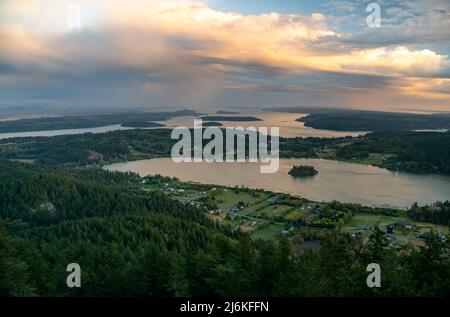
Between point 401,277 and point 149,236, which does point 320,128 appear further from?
point 401,277

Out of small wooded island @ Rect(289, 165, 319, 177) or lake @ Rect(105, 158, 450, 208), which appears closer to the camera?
lake @ Rect(105, 158, 450, 208)

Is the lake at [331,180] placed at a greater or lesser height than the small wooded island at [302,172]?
lesser

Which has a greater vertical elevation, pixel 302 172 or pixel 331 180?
pixel 302 172

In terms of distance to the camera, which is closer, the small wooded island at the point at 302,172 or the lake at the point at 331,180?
the lake at the point at 331,180

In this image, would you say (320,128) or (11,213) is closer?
(11,213)

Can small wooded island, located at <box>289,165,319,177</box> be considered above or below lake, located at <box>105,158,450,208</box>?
above

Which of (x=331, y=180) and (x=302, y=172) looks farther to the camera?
(x=302, y=172)
